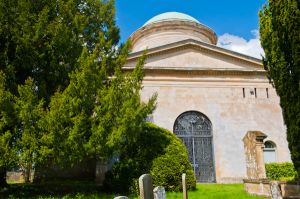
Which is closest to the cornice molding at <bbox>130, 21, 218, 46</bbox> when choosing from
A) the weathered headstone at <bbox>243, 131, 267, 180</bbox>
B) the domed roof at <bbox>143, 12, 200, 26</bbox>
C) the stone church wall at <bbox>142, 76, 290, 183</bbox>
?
the domed roof at <bbox>143, 12, 200, 26</bbox>

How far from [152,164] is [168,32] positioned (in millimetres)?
14305

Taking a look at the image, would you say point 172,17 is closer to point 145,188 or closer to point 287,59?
point 287,59

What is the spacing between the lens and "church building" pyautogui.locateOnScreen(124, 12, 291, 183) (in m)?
19.7

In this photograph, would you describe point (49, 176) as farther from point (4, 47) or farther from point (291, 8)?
point (291, 8)

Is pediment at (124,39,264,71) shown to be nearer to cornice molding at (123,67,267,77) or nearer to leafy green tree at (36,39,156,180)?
cornice molding at (123,67,267,77)

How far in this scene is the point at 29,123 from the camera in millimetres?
10664

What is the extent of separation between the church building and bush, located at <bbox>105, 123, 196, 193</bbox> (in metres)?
5.87

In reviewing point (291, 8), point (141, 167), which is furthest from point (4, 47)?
point (291, 8)

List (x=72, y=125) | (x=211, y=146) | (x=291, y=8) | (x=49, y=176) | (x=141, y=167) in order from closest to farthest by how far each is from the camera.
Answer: (x=291, y=8), (x=72, y=125), (x=141, y=167), (x=49, y=176), (x=211, y=146)

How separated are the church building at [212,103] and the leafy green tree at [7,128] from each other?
32.2 ft

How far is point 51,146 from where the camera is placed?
10.6 metres

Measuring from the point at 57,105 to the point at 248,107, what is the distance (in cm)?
1348

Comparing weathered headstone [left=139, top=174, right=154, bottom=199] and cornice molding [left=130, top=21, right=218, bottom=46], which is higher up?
cornice molding [left=130, top=21, right=218, bottom=46]

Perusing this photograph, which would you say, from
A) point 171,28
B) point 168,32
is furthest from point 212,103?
point 171,28
